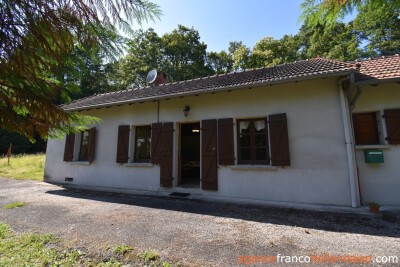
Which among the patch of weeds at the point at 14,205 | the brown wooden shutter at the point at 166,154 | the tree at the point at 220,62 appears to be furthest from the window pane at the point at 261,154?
the tree at the point at 220,62

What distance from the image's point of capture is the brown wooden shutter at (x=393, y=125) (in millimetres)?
5027

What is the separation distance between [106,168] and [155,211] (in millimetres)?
3709

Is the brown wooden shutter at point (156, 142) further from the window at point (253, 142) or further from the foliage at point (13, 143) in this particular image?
the foliage at point (13, 143)

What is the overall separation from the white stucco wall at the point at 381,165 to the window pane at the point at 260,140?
221 cm

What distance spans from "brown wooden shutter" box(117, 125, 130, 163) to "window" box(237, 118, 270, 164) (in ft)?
12.8

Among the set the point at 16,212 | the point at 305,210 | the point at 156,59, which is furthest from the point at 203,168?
the point at 156,59

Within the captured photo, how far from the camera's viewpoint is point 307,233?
3674mm

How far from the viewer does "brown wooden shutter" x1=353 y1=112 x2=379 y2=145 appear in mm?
5453

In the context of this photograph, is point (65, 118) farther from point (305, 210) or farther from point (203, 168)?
point (305, 210)

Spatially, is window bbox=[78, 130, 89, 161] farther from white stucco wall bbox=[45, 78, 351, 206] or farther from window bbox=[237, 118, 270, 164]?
window bbox=[237, 118, 270, 164]

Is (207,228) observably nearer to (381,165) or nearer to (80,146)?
(381,165)

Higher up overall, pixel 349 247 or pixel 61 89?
pixel 61 89

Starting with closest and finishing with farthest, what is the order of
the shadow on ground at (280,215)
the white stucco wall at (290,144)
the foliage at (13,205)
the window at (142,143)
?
the shadow on ground at (280,215) → the white stucco wall at (290,144) → the foliage at (13,205) → the window at (142,143)

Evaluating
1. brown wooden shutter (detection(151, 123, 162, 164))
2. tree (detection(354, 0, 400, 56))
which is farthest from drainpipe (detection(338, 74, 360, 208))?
tree (detection(354, 0, 400, 56))
